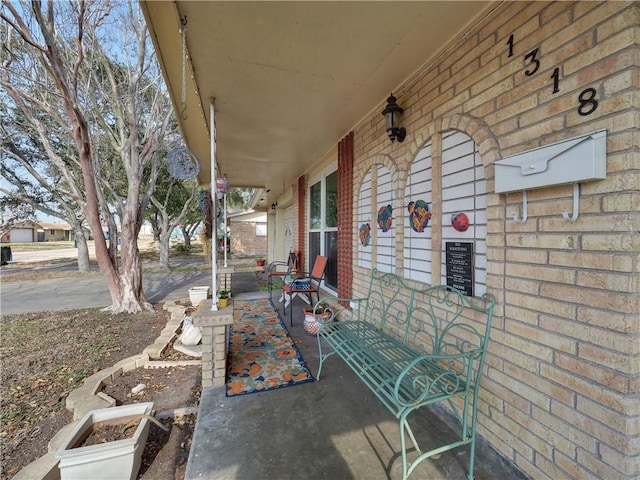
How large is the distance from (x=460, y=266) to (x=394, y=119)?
4.57 ft

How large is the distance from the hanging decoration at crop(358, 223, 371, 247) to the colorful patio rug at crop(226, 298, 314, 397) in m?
1.45

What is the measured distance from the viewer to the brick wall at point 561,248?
1071 millimetres

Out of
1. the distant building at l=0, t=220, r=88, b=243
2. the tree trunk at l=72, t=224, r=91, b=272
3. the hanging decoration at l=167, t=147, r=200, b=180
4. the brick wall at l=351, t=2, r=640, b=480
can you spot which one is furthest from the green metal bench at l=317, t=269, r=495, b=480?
the distant building at l=0, t=220, r=88, b=243

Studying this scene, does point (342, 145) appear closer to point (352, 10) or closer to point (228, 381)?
point (352, 10)

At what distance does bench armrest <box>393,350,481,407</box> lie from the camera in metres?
1.38

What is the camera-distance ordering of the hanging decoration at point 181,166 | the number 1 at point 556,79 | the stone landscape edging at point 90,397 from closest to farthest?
the number 1 at point 556,79 < the stone landscape edging at point 90,397 < the hanging decoration at point 181,166

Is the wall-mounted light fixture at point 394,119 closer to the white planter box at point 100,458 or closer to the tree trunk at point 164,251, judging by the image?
the white planter box at point 100,458

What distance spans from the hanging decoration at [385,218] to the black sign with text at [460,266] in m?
0.81

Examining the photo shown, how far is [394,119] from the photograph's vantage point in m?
2.43

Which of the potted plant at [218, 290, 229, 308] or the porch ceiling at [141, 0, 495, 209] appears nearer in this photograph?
the porch ceiling at [141, 0, 495, 209]

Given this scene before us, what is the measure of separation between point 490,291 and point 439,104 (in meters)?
1.37

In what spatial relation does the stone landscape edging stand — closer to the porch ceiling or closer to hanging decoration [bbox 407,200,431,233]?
hanging decoration [bbox 407,200,431,233]

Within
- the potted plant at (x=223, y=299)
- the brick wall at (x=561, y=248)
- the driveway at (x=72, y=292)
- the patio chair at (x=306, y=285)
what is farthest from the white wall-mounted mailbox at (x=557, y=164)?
the driveway at (x=72, y=292)

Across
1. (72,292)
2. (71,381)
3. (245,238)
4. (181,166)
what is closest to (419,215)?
(181,166)
